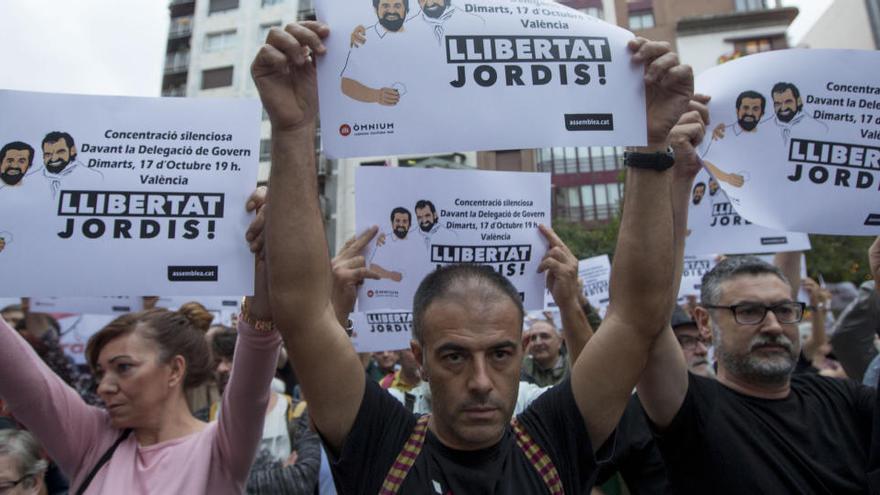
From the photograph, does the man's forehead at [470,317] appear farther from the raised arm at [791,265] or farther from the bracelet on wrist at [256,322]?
the raised arm at [791,265]

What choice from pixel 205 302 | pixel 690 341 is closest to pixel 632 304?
pixel 690 341

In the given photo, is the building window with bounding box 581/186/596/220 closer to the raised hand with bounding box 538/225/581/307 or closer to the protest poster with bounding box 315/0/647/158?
the raised hand with bounding box 538/225/581/307

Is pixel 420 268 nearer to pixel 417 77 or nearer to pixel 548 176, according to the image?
pixel 548 176

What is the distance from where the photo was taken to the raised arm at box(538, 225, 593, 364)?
246 centimetres

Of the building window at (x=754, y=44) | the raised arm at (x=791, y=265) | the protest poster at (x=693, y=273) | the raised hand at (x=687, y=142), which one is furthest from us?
the building window at (x=754, y=44)

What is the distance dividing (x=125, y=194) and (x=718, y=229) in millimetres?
3076

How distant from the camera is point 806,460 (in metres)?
2.24

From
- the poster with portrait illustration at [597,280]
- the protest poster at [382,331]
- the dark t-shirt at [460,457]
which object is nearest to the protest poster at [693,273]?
the poster with portrait illustration at [597,280]

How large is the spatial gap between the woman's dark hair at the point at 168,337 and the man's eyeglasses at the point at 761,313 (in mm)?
2280

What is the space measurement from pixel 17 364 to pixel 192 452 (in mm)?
661

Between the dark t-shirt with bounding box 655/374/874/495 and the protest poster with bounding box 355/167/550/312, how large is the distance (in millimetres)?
938

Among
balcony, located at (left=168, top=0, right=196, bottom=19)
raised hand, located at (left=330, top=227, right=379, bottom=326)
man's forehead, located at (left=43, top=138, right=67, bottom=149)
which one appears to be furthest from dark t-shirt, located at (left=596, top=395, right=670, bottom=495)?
balcony, located at (left=168, top=0, right=196, bottom=19)

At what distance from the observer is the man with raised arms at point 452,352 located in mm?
1799

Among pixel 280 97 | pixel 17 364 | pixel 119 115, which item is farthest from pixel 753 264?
pixel 17 364
